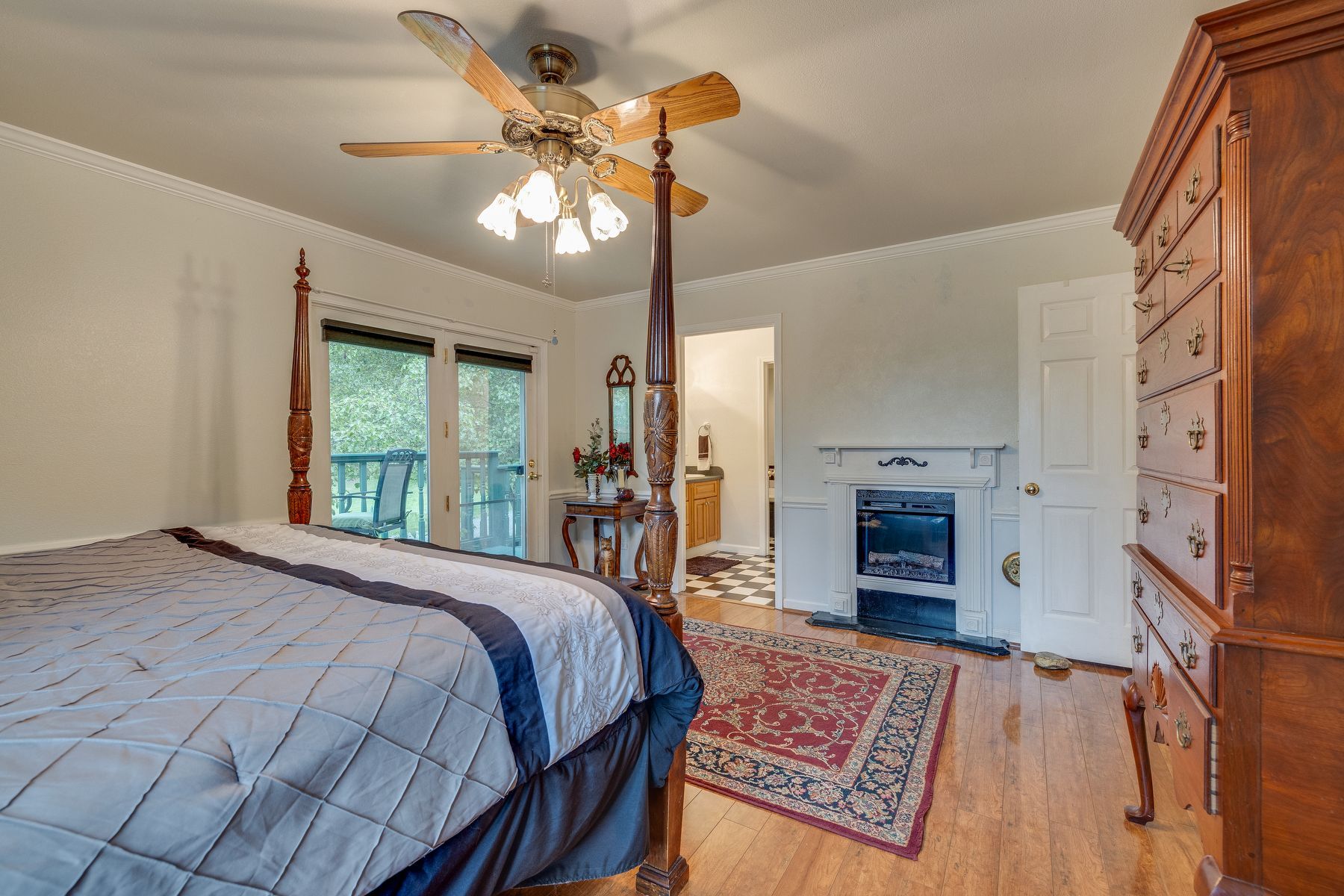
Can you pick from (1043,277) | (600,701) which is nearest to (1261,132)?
(600,701)

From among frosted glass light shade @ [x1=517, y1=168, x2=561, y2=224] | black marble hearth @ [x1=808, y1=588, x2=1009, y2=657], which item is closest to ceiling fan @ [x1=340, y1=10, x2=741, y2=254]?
frosted glass light shade @ [x1=517, y1=168, x2=561, y2=224]

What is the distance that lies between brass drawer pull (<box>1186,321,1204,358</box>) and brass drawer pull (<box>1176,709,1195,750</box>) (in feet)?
2.49

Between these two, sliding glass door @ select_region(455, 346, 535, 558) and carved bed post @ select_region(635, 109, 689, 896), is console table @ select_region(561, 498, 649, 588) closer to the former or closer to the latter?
sliding glass door @ select_region(455, 346, 535, 558)

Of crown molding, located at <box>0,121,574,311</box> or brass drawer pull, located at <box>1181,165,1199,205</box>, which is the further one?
crown molding, located at <box>0,121,574,311</box>

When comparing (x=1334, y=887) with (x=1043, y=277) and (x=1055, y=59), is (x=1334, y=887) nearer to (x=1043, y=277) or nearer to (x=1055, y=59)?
(x=1055, y=59)

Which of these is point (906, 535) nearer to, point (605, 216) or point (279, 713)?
point (605, 216)

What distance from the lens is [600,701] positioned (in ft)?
4.23

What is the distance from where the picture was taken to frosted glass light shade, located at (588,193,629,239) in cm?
193

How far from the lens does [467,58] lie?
1.38m

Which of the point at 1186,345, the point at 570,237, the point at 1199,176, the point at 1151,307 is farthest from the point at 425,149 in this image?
the point at 1151,307

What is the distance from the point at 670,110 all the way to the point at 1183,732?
74.4 inches

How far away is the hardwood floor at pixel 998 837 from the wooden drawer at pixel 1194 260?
5.00 ft

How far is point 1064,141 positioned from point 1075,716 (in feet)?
7.94

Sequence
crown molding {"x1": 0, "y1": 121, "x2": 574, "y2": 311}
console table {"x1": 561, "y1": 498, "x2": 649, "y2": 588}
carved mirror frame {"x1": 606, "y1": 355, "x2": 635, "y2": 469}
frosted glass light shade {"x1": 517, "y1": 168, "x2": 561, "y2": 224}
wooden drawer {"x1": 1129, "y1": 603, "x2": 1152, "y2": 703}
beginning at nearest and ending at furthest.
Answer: wooden drawer {"x1": 1129, "y1": 603, "x2": 1152, "y2": 703} → frosted glass light shade {"x1": 517, "y1": 168, "x2": 561, "y2": 224} → crown molding {"x1": 0, "y1": 121, "x2": 574, "y2": 311} → console table {"x1": 561, "y1": 498, "x2": 649, "y2": 588} → carved mirror frame {"x1": 606, "y1": 355, "x2": 635, "y2": 469}
